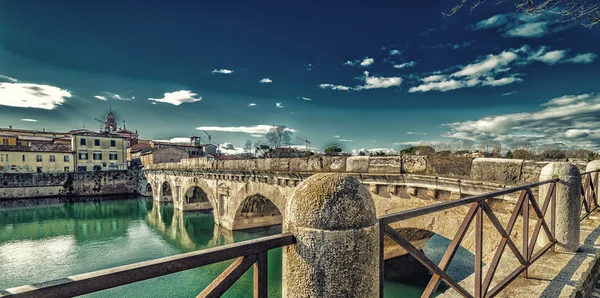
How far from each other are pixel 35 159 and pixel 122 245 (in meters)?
34.2

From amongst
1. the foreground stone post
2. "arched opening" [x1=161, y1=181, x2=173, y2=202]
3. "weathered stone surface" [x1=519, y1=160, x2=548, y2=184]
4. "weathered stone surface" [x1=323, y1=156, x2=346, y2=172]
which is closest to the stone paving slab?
"weathered stone surface" [x1=519, y1=160, x2=548, y2=184]

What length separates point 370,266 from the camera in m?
1.59

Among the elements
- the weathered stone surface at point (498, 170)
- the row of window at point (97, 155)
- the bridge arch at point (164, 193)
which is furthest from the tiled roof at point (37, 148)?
the weathered stone surface at point (498, 170)

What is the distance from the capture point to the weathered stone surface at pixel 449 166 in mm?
5789

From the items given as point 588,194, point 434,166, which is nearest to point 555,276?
point 434,166

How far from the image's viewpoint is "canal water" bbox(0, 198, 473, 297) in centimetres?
976

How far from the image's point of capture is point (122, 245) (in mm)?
15258

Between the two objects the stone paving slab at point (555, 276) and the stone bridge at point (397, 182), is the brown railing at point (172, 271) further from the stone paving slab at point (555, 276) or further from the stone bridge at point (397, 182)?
the stone paving slab at point (555, 276)

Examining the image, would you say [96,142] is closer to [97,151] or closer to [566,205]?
[97,151]

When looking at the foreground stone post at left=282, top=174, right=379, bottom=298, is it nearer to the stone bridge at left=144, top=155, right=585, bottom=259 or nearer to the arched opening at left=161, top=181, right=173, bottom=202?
the stone bridge at left=144, top=155, right=585, bottom=259

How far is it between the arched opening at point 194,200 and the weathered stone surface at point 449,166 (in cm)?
2049

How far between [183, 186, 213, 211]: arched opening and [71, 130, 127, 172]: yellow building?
27.7 m

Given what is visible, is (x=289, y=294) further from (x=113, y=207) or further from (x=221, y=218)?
(x=113, y=207)

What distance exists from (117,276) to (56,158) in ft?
165
